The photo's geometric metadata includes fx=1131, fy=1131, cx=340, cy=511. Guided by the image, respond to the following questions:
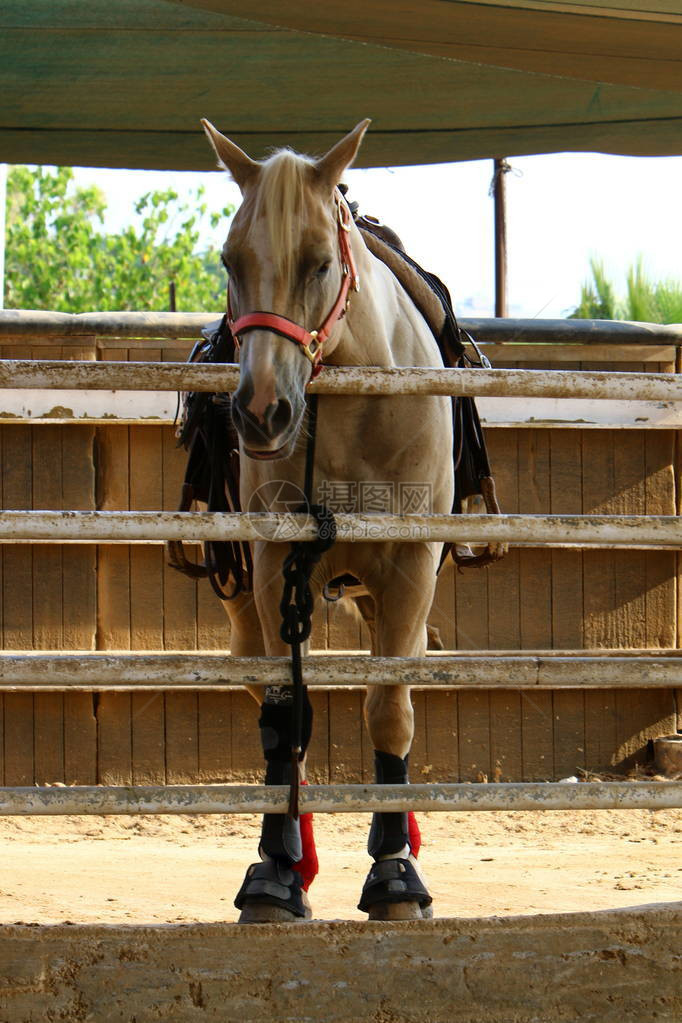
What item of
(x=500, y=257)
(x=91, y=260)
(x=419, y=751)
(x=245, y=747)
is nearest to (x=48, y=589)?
(x=245, y=747)

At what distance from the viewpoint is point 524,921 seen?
2258 mm

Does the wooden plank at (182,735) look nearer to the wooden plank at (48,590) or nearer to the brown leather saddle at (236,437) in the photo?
the wooden plank at (48,590)

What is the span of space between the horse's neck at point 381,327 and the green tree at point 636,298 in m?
7.56

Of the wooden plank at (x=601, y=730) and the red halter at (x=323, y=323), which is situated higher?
the red halter at (x=323, y=323)

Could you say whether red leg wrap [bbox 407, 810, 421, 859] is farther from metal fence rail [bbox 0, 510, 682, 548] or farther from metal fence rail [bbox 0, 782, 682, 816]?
metal fence rail [bbox 0, 510, 682, 548]

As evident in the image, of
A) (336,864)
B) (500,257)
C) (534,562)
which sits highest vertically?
(500,257)

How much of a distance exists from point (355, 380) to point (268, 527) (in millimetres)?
377

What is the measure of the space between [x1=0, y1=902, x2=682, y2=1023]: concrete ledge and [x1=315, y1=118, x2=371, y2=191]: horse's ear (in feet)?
5.30

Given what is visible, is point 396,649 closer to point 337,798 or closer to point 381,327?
point 337,798

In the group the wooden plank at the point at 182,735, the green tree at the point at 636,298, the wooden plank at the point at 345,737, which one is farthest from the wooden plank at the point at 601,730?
the green tree at the point at 636,298

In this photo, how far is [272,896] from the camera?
2611 millimetres

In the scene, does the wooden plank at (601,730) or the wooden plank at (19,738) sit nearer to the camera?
the wooden plank at (19,738)

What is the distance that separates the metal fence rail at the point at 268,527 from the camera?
2.44m

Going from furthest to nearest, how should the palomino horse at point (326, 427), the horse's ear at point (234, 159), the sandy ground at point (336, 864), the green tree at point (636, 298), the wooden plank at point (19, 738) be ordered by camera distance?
the green tree at point (636, 298)
the wooden plank at point (19, 738)
the sandy ground at point (336, 864)
the horse's ear at point (234, 159)
the palomino horse at point (326, 427)
